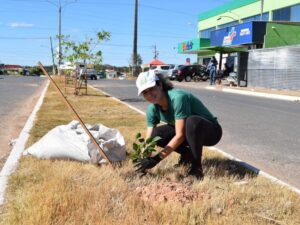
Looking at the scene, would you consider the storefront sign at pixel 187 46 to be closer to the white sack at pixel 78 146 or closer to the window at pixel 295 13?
the window at pixel 295 13

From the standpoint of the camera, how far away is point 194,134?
16.2 feet

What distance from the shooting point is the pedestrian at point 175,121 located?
473cm

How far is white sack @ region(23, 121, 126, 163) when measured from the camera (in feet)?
18.8

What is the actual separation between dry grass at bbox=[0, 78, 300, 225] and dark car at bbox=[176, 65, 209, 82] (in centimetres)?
3657

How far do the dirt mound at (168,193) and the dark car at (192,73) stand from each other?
37.9 meters

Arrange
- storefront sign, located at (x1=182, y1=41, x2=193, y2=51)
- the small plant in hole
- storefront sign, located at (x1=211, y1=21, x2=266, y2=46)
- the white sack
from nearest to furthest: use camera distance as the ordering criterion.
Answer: the small plant in hole
the white sack
storefront sign, located at (x1=211, y1=21, x2=266, y2=46)
storefront sign, located at (x1=182, y1=41, x2=193, y2=51)

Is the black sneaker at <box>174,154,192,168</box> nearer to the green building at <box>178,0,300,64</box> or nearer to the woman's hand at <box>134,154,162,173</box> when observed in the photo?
the woman's hand at <box>134,154,162,173</box>

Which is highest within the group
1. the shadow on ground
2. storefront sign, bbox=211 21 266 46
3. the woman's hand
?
storefront sign, bbox=211 21 266 46

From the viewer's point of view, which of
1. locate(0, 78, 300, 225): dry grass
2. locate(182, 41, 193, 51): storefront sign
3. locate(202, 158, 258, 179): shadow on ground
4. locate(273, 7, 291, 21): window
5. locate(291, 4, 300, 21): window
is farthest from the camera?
locate(182, 41, 193, 51): storefront sign

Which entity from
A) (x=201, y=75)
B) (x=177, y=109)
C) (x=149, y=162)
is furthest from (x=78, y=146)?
(x=201, y=75)

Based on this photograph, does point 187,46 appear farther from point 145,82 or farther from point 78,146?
point 145,82

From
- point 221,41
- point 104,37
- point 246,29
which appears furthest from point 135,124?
point 221,41

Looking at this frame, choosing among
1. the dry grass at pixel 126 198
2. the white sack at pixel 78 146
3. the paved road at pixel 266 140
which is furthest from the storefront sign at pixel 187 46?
the dry grass at pixel 126 198

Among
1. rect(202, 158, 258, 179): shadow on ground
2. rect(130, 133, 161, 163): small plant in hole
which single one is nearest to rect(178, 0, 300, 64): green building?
rect(202, 158, 258, 179): shadow on ground
